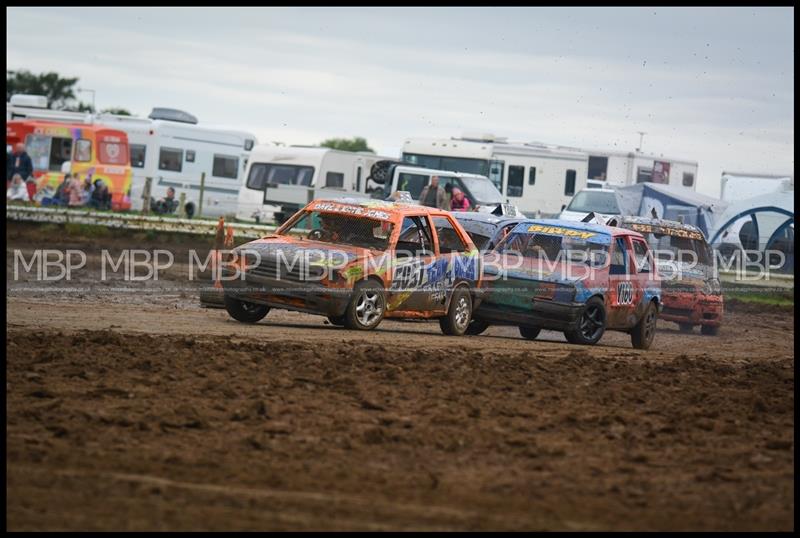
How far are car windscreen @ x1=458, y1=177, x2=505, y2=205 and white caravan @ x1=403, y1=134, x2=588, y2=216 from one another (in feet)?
20.9

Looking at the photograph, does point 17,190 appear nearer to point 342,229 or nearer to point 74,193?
point 74,193

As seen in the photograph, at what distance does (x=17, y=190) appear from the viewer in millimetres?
31156

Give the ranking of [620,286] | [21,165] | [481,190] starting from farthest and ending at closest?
[21,165] < [481,190] < [620,286]

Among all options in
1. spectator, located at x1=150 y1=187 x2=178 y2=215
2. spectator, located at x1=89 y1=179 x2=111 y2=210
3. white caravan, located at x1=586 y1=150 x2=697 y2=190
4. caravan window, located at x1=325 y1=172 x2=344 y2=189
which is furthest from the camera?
white caravan, located at x1=586 y1=150 x2=697 y2=190

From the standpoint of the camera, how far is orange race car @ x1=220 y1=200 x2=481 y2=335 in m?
12.9

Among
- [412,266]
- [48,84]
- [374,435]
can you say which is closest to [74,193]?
[412,266]

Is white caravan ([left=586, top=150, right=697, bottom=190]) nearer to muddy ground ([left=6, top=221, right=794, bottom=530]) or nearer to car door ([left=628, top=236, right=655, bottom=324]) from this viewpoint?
car door ([left=628, top=236, right=655, bottom=324])

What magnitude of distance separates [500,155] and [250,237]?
35.8 feet

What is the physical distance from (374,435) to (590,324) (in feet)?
24.5

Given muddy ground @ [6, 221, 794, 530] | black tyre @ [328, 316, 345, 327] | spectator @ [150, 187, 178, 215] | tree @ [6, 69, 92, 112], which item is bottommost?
muddy ground @ [6, 221, 794, 530]

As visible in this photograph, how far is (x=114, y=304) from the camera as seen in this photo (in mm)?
15609

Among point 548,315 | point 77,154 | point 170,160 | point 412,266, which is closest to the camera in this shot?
point 412,266

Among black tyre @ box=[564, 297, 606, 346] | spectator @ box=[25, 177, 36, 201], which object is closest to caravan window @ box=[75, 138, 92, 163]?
spectator @ box=[25, 177, 36, 201]

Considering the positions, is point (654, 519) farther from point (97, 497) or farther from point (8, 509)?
point (8, 509)
